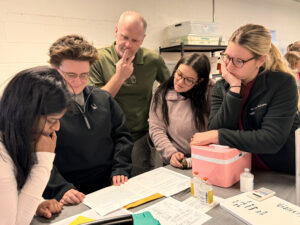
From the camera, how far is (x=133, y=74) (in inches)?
73.3

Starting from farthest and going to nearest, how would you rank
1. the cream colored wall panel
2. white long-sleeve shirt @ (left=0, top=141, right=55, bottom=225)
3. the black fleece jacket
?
the cream colored wall panel → the black fleece jacket → white long-sleeve shirt @ (left=0, top=141, right=55, bottom=225)

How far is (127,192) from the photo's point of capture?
106 centimetres

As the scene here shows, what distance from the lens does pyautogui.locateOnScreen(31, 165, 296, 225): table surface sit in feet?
2.77

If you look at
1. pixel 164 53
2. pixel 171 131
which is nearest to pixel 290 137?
pixel 171 131

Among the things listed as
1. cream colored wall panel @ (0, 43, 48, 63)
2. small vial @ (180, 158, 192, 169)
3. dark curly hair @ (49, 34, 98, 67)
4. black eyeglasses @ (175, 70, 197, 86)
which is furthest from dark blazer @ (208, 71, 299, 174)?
cream colored wall panel @ (0, 43, 48, 63)

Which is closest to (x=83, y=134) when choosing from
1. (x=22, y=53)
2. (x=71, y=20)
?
(x=22, y=53)

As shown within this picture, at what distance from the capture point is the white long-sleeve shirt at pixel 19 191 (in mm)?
678

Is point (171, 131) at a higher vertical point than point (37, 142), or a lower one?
lower

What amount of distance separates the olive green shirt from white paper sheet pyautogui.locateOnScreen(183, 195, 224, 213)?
963mm

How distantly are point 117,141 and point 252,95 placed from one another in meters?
0.78

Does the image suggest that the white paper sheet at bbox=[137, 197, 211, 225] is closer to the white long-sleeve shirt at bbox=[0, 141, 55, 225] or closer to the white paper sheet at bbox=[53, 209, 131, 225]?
the white paper sheet at bbox=[53, 209, 131, 225]

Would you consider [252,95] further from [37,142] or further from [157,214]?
[37,142]

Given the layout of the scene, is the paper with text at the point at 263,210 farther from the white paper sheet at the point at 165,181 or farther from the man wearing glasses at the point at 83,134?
the man wearing glasses at the point at 83,134

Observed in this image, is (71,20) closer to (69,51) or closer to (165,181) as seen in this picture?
(69,51)
